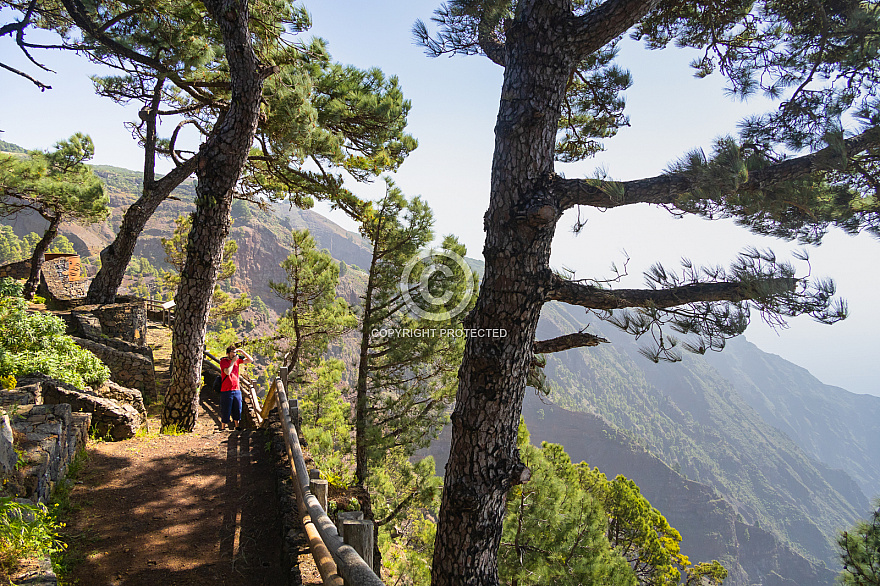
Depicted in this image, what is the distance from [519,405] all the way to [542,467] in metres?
8.71

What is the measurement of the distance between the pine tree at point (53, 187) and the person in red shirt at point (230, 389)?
7.72m

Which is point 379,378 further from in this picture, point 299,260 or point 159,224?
point 159,224

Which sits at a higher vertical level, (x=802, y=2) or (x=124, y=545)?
(x=802, y=2)

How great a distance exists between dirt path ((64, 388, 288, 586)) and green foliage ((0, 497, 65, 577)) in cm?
60

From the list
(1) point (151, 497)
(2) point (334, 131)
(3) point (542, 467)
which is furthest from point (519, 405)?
(3) point (542, 467)

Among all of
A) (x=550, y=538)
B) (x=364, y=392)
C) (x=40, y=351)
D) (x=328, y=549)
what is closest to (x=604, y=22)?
(x=328, y=549)

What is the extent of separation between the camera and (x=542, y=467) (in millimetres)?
11258

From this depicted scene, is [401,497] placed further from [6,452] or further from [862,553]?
[6,452]

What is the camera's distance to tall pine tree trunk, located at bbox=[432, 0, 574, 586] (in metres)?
3.38

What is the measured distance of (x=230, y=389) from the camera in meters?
6.83

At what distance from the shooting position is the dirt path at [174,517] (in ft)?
11.0

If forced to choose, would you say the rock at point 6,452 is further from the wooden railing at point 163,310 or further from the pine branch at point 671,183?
the wooden railing at point 163,310

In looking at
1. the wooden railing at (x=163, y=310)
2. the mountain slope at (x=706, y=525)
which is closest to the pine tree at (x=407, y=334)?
the wooden railing at (x=163, y=310)

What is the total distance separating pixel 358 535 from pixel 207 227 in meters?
4.99
